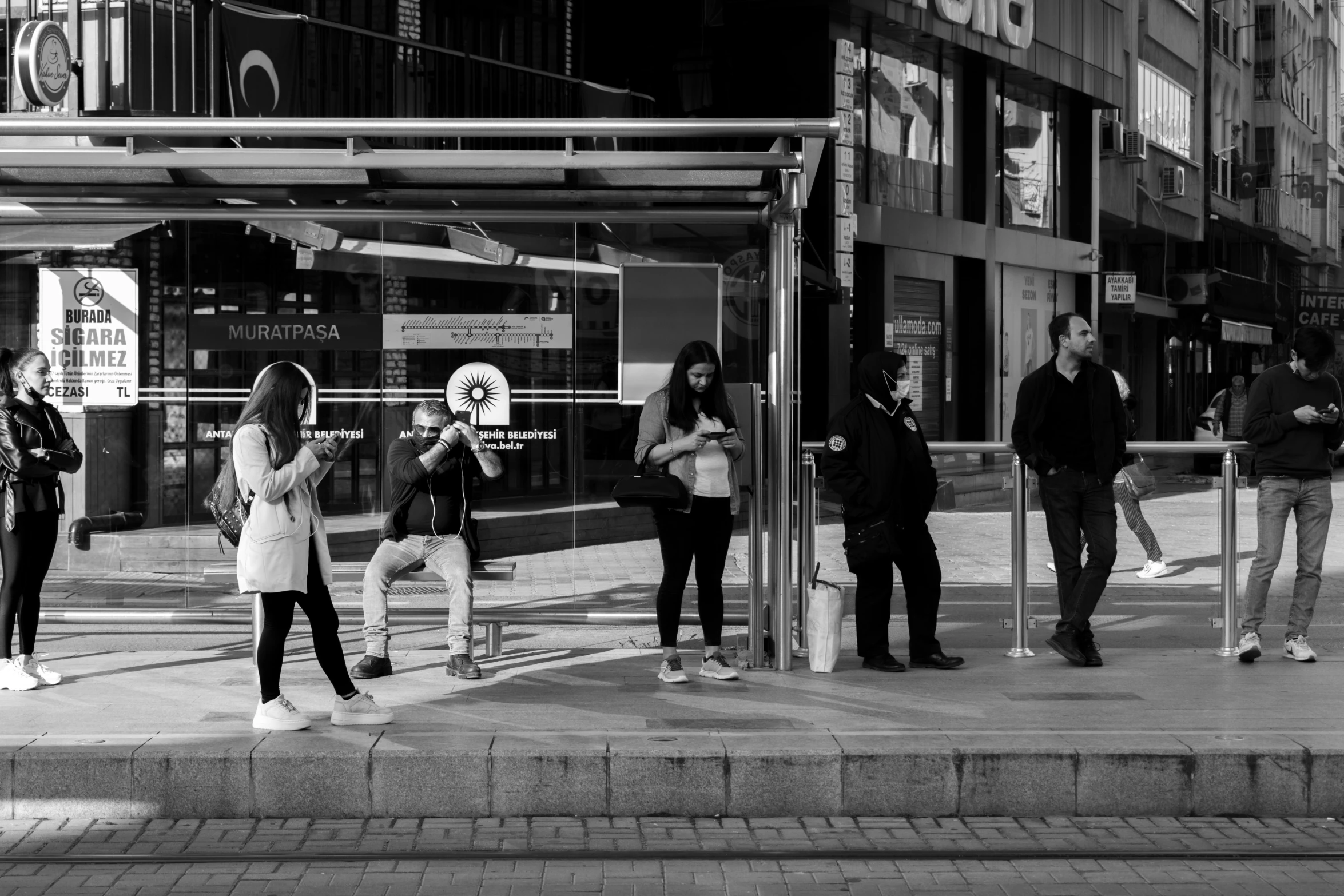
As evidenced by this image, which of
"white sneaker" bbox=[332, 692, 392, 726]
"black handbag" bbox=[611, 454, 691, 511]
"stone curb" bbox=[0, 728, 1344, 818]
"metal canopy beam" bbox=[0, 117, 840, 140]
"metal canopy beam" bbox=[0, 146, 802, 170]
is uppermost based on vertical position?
"metal canopy beam" bbox=[0, 117, 840, 140]

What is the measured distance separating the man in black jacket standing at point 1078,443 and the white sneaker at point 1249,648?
0.88 meters

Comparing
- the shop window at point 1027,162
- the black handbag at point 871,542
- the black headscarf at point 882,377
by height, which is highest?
the shop window at point 1027,162

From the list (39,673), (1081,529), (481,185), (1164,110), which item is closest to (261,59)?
(481,185)

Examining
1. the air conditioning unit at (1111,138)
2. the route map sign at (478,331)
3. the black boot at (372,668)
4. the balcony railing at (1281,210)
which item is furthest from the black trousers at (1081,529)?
the balcony railing at (1281,210)

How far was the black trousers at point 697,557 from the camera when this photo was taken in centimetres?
796

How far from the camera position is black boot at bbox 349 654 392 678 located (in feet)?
26.6

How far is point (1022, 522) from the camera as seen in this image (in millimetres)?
9102

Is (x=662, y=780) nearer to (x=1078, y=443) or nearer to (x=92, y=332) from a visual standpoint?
(x=1078, y=443)

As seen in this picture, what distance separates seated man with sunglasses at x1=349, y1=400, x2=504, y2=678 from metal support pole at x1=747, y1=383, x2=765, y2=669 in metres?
1.41

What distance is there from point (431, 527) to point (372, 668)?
79cm

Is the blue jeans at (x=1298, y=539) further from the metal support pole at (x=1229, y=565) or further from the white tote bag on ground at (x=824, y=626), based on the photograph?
the white tote bag on ground at (x=824, y=626)

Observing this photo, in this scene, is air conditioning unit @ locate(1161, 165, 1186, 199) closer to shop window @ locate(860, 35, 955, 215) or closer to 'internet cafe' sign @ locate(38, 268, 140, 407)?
shop window @ locate(860, 35, 955, 215)

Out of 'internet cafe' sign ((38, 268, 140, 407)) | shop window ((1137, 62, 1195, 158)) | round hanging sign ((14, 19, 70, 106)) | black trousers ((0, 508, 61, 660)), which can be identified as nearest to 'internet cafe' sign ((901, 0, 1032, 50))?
shop window ((1137, 62, 1195, 158))

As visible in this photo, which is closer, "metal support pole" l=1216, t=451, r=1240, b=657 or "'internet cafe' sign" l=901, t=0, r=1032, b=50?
"metal support pole" l=1216, t=451, r=1240, b=657
